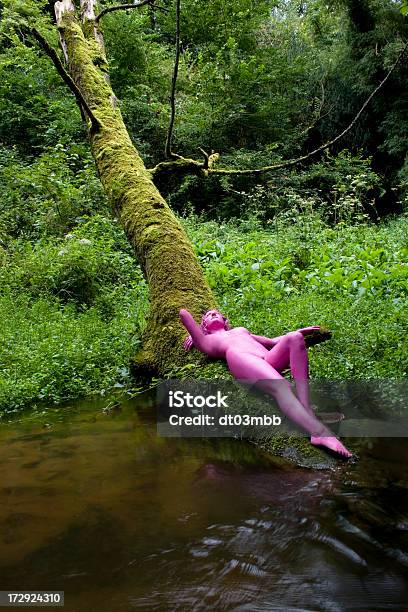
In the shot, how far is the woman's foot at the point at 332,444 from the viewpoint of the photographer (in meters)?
3.26

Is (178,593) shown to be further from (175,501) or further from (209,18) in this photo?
(209,18)

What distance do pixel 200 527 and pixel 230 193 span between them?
1254cm

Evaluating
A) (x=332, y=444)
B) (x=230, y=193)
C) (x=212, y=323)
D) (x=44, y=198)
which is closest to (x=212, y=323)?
(x=212, y=323)

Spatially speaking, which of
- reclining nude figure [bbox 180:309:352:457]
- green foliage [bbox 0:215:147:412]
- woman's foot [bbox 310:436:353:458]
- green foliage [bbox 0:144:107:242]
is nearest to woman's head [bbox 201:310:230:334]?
reclining nude figure [bbox 180:309:352:457]

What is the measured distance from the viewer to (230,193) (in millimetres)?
14430

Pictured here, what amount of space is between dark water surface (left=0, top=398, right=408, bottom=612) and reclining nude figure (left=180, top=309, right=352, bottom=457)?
0.28 meters

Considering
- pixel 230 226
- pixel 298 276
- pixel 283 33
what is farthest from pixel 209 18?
pixel 298 276

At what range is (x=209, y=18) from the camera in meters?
17.4

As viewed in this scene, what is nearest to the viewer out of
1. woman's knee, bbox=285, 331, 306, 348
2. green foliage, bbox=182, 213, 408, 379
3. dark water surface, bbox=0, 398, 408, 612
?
dark water surface, bbox=0, 398, 408, 612

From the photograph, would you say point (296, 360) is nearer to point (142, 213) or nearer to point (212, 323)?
point (212, 323)

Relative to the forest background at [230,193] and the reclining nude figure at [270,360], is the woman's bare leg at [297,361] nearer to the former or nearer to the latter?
the reclining nude figure at [270,360]

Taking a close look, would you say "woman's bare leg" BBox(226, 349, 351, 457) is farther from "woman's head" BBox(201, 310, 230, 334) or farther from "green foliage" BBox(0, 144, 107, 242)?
"green foliage" BBox(0, 144, 107, 242)

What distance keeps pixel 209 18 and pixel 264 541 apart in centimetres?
1814

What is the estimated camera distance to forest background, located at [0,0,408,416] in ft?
18.4
